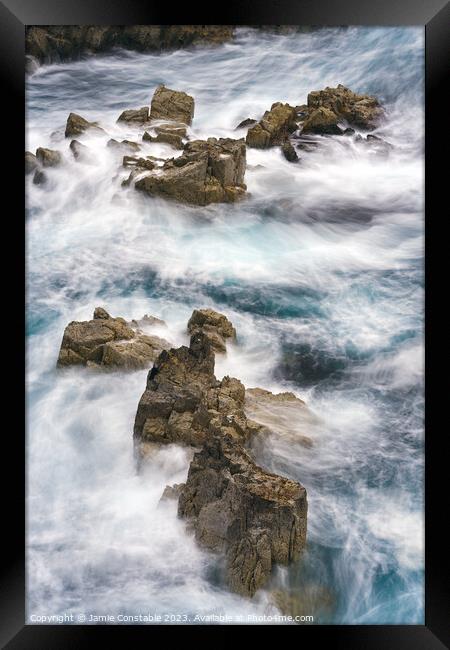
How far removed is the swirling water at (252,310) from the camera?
14.7 ft

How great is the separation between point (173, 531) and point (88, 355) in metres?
1.49

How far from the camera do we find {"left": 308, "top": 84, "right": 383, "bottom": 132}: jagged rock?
5012 millimetres

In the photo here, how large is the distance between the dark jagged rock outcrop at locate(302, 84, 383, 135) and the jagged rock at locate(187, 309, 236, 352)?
176cm

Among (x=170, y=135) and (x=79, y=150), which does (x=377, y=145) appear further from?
(x=79, y=150)

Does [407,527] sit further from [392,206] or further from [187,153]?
[187,153]

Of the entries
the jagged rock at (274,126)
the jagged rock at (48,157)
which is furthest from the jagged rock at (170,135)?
the jagged rock at (48,157)

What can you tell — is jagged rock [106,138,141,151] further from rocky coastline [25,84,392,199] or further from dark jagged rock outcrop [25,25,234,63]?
dark jagged rock outcrop [25,25,234,63]

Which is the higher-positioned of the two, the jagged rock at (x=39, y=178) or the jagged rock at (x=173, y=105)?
the jagged rock at (x=173, y=105)

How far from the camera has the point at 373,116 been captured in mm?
5125

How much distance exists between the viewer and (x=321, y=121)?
513cm

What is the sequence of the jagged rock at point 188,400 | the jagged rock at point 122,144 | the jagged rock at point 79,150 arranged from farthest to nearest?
the jagged rock at point 122,144 → the jagged rock at point 79,150 → the jagged rock at point 188,400

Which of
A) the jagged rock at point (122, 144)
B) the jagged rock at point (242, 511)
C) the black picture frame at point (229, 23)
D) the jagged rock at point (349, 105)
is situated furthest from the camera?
the jagged rock at point (122, 144)

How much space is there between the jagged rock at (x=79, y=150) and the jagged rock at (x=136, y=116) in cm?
37

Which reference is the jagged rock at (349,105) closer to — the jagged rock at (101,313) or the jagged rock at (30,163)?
the jagged rock at (30,163)
